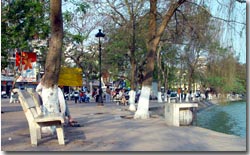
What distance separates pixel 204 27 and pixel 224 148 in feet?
29.5

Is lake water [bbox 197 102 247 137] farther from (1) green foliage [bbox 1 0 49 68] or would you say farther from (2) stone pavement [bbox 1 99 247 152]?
(1) green foliage [bbox 1 0 49 68]

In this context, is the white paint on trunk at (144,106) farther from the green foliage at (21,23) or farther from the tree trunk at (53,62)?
the tree trunk at (53,62)

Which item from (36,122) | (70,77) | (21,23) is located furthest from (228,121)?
(70,77)

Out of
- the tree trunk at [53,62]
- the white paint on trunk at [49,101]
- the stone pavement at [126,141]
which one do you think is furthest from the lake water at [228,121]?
the tree trunk at [53,62]

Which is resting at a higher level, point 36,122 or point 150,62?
point 150,62

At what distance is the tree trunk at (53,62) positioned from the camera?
10812 mm

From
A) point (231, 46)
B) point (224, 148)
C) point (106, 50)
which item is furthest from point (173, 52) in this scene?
point (224, 148)

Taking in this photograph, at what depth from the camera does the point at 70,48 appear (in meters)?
48.1

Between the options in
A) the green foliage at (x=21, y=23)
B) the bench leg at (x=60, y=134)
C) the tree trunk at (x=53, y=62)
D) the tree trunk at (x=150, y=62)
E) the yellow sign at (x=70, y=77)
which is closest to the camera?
the bench leg at (x=60, y=134)

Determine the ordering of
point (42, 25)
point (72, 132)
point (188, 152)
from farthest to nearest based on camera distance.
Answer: point (42, 25)
point (72, 132)
point (188, 152)

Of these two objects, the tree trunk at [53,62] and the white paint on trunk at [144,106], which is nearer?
the tree trunk at [53,62]

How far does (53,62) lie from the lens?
10.8m

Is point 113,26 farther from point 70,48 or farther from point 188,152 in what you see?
point 188,152

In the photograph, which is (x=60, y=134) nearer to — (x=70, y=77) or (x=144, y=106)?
(x=144, y=106)
